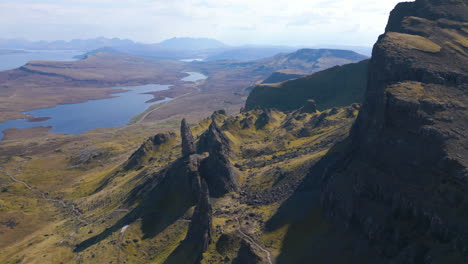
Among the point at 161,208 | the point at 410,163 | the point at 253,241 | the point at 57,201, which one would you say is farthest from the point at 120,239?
the point at 410,163

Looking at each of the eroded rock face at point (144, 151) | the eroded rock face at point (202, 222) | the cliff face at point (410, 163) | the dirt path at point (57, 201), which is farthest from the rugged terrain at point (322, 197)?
the eroded rock face at point (144, 151)

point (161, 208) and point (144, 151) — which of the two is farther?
point (144, 151)

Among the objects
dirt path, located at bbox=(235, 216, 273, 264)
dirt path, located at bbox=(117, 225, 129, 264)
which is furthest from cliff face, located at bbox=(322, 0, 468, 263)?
dirt path, located at bbox=(117, 225, 129, 264)

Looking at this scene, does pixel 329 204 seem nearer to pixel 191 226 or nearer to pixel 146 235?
pixel 191 226

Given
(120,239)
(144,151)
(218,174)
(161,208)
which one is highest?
(218,174)

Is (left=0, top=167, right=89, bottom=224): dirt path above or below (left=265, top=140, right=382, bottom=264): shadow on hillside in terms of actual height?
below

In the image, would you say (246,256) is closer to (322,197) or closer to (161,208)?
(322,197)

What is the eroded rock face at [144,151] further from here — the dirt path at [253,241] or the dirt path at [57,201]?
the dirt path at [253,241]

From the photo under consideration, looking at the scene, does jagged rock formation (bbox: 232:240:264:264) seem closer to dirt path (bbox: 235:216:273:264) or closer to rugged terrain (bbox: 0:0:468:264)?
rugged terrain (bbox: 0:0:468:264)
